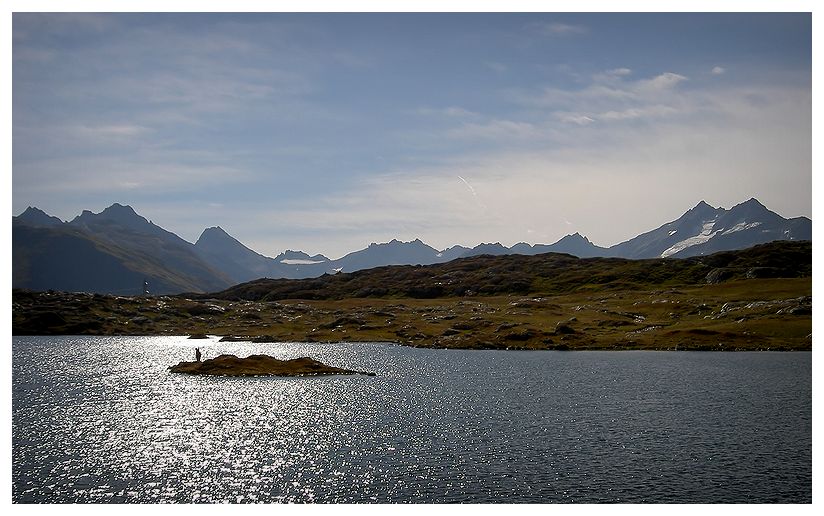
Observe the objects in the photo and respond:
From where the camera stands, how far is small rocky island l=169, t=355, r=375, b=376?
406 feet

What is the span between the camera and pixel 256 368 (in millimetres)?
126250

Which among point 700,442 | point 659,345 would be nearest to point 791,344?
point 659,345

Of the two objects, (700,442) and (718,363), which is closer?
(700,442)

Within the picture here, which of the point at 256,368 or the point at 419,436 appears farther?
the point at 256,368

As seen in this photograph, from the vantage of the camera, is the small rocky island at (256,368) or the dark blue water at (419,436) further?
the small rocky island at (256,368)

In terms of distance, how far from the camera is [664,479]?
54562 mm

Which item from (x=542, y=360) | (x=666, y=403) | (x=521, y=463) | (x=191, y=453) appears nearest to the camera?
(x=521, y=463)

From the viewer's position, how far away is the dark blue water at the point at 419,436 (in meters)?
51.9

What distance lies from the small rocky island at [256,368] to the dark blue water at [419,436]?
691 cm

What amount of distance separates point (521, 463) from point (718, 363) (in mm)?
96657

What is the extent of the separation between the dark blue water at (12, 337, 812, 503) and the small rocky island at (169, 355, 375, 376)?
691 cm

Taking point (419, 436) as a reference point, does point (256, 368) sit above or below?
above

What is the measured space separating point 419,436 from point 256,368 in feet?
211
